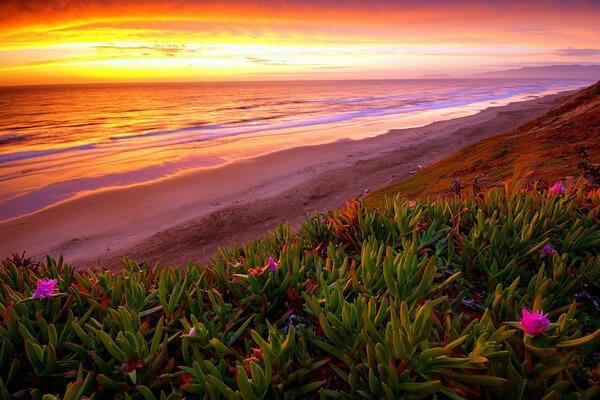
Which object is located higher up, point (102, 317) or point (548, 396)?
point (548, 396)

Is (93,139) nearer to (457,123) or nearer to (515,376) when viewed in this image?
(457,123)

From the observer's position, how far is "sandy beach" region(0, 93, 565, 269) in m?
8.09

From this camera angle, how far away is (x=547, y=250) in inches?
97.7

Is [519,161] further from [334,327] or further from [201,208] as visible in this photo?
[201,208]

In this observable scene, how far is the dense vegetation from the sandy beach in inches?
153

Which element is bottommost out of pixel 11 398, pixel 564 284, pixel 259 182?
pixel 259 182

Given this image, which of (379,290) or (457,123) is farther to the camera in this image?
(457,123)

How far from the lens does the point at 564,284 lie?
2195mm

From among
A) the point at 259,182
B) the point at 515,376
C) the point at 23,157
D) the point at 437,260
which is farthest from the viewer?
the point at 23,157

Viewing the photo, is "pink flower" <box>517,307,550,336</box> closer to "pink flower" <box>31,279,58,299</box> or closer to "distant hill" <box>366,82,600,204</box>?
"pink flower" <box>31,279,58,299</box>

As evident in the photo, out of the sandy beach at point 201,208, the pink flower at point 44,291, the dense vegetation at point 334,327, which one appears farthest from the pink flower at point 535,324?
the sandy beach at point 201,208

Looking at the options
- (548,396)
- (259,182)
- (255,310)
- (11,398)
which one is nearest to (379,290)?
(255,310)

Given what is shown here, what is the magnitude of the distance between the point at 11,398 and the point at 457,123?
27505 mm

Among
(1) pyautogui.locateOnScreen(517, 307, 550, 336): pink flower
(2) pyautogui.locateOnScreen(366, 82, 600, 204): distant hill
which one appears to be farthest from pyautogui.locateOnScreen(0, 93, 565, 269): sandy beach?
(1) pyautogui.locateOnScreen(517, 307, 550, 336): pink flower
